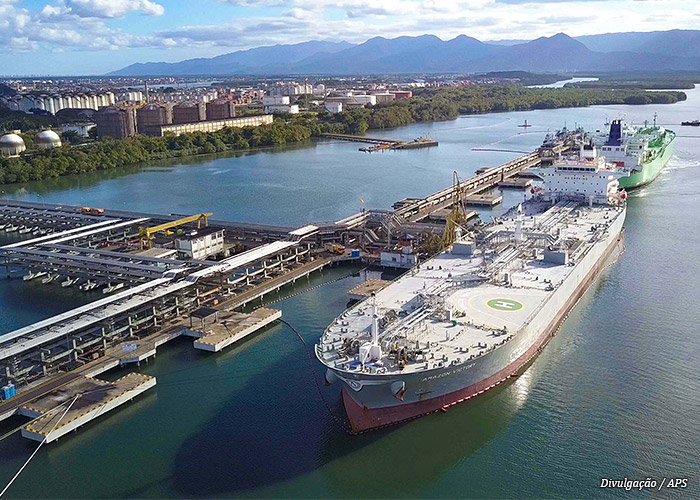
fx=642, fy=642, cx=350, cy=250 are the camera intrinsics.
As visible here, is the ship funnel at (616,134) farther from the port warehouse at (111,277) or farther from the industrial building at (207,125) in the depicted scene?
the industrial building at (207,125)

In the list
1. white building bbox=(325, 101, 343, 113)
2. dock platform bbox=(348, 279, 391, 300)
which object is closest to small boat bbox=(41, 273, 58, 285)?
dock platform bbox=(348, 279, 391, 300)

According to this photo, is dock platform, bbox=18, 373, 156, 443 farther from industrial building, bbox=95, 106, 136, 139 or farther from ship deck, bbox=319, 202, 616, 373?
industrial building, bbox=95, 106, 136, 139

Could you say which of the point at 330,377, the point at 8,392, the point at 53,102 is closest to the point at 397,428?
the point at 330,377

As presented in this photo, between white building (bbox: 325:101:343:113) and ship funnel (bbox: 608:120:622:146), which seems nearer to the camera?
ship funnel (bbox: 608:120:622:146)

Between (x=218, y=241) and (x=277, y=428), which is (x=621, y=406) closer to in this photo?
(x=277, y=428)

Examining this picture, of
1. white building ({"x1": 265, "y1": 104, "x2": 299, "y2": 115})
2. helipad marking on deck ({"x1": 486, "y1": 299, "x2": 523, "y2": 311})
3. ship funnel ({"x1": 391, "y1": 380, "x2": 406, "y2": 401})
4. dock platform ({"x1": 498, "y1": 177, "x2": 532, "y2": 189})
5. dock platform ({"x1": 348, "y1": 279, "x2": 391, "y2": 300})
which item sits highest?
white building ({"x1": 265, "y1": 104, "x2": 299, "y2": 115})

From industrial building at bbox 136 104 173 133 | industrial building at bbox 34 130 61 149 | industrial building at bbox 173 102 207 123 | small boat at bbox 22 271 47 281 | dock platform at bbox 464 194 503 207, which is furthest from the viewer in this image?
industrial building at bbox 173 102 207 123

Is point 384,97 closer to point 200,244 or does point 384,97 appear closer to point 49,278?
point 200,244
